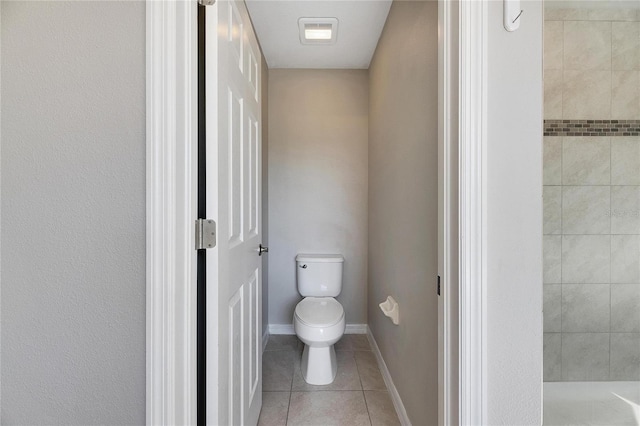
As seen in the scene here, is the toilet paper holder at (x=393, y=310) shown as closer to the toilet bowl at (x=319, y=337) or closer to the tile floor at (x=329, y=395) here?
the toilet bowl at (x=319, y=337)

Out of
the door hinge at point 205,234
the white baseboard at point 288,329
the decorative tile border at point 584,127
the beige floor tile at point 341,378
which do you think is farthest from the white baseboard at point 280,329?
the decorative tile border at point 584,127

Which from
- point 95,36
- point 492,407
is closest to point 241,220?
point 95,36

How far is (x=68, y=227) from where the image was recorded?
679 millimetres

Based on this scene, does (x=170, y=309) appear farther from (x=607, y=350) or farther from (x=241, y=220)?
(x=607, y=350)

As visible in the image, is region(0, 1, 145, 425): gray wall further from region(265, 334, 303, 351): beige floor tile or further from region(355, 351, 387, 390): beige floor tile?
region(265, 334, 303, 351): beige floor tile

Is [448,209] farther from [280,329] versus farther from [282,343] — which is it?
[280,329]

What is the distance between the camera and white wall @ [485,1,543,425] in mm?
756

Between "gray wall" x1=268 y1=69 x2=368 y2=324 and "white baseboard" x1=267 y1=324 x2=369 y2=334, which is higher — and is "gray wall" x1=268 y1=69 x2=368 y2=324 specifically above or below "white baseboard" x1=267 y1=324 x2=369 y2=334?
above

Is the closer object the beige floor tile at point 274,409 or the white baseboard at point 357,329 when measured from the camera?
the beige floor tile at point 274,409

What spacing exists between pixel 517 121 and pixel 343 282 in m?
2.00

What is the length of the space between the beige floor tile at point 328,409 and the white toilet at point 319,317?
0.13 metres

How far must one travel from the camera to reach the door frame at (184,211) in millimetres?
676

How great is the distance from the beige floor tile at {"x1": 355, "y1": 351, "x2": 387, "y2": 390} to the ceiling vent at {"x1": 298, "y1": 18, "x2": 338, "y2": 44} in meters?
2.39

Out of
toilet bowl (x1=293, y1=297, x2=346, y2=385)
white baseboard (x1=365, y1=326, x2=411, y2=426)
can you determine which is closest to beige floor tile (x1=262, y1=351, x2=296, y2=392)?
toilet bowl (x1=293, y1=297, x2=346, y2=385)
